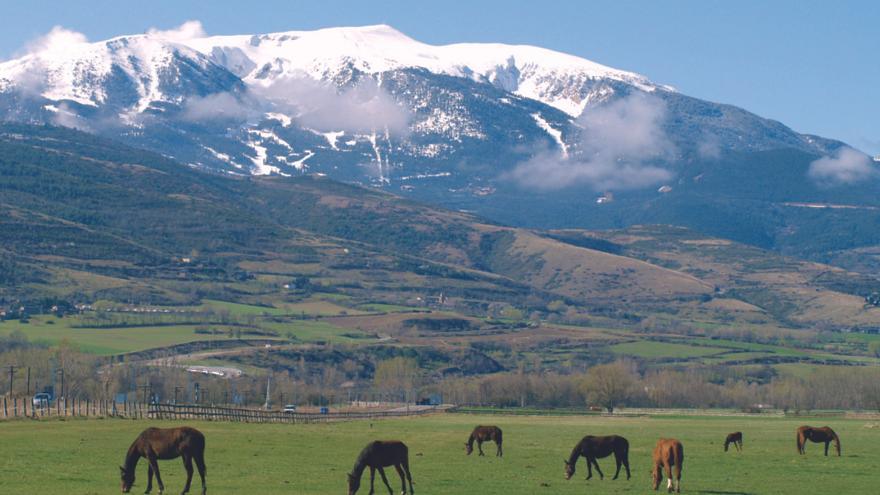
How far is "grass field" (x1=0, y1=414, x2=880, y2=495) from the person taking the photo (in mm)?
52969

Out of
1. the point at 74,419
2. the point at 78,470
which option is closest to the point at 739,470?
the point at 78,470

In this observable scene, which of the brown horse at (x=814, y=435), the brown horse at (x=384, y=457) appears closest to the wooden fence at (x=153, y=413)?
the brown horse at (x=814, y=435)

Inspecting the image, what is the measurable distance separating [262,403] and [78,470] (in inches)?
4330

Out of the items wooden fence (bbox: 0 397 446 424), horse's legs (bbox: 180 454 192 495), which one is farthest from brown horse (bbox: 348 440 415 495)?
wooden fence (bbox: 0 397 446 424)

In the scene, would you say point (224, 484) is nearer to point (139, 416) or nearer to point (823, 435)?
point (823, 435)

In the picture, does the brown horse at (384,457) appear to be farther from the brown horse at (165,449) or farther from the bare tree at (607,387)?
the bare tree at (607,387)

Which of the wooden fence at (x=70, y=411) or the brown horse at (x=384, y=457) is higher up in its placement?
the wooden fence at (x=70, y=411)

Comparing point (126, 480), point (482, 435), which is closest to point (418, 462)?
point (482, 435)

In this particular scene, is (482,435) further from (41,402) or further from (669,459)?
(41,402)

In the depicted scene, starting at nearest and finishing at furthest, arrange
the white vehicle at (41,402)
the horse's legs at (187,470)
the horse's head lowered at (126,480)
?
the horse's legs at (187,470) → the horse's head lowered at (126,480) → the white vehicle at (41,402)

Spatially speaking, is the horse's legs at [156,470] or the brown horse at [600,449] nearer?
the horse's legs at [156,470]

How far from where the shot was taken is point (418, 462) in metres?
64.5

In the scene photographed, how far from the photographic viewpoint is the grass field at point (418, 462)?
53.0m

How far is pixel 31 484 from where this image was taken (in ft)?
166
